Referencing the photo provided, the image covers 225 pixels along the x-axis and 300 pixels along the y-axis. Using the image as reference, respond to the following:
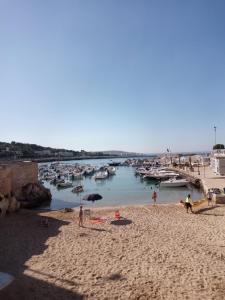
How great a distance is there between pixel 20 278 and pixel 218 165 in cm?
3952

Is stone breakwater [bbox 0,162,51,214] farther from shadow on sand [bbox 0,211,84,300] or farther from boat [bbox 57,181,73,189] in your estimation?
boat [bbox 57,181,73,189]

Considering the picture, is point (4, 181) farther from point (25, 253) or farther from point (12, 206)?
point (25, 253)

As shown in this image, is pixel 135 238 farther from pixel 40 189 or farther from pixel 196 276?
pixel 40 189

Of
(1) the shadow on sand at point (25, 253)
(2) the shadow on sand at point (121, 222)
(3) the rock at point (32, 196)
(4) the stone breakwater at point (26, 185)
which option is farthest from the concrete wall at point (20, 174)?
(2) the shadow on sand at point (121, 222)

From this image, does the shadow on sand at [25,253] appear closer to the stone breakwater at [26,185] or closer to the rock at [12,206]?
the rock at [12,206]

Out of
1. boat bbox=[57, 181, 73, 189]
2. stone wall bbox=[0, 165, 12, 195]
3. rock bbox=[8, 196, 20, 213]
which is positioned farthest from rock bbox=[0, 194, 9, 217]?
boat bbox=[57, 181, 73, 189]

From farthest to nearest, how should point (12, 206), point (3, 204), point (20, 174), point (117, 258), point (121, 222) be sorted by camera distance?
point (20, 174) < point (12, 206) < point (3, 204) < point (121, 222) < point (117, 258)

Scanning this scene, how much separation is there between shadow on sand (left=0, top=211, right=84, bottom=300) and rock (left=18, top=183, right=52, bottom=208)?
10.3 metres

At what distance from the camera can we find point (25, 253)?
14539mm

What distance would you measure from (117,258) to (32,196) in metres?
24.4

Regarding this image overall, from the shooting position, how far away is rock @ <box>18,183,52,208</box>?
1366 inches

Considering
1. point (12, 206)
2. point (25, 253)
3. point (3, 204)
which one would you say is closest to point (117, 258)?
point (25, 253)

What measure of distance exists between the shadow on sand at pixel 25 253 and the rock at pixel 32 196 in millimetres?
10301

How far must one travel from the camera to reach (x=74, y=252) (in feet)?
47.6
